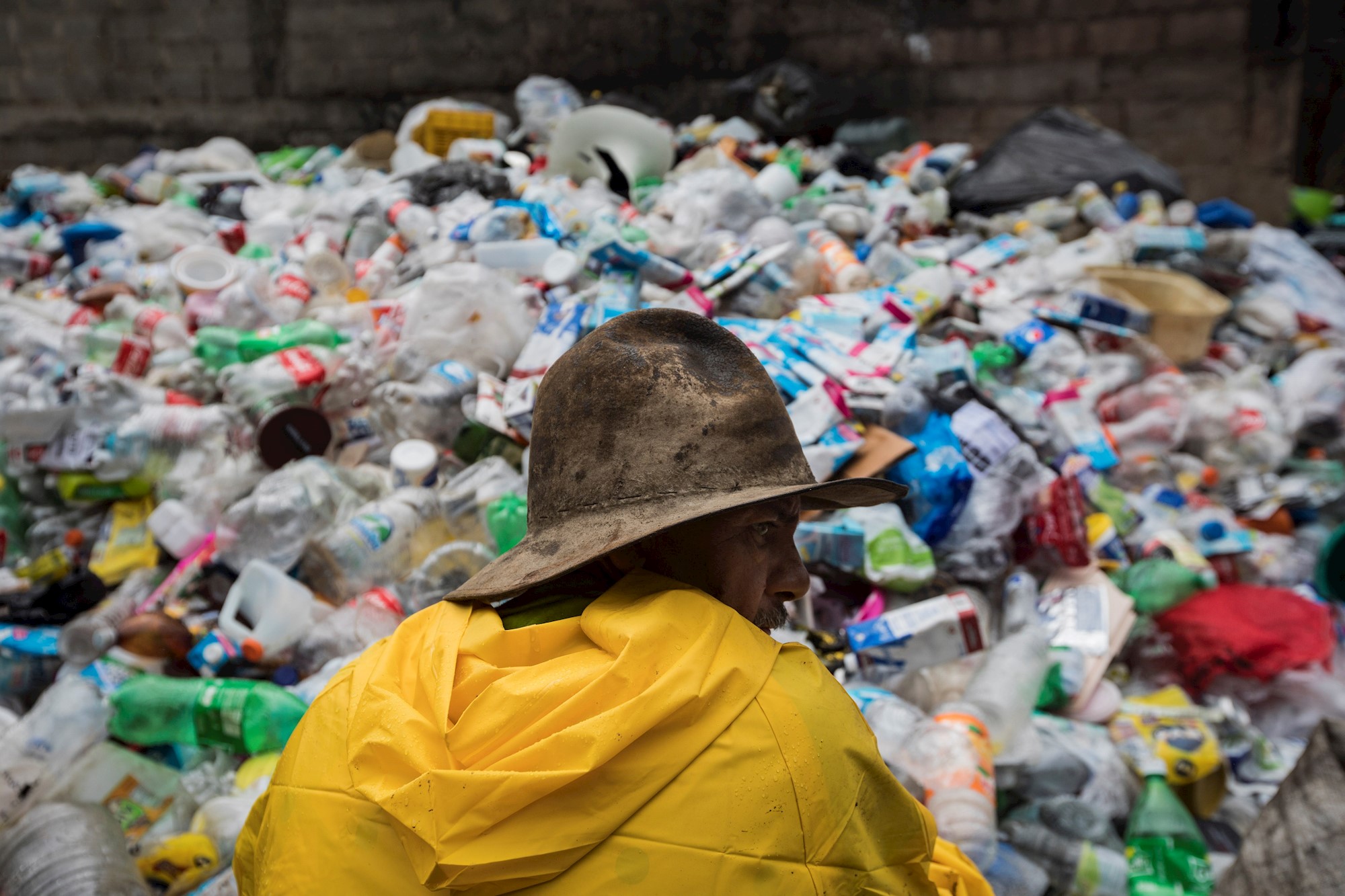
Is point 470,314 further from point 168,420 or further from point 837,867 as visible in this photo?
point 837,867

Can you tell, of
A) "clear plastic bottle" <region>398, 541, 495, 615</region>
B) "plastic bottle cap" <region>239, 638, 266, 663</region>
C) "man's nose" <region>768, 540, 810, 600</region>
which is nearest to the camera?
→ "man's nose" <region>768, 540, 810, 600</region>

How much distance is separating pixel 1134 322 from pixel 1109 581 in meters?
1.65

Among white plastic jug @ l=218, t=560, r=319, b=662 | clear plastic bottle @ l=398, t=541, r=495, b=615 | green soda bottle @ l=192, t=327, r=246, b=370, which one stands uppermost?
green soda bottle @ l=192, t=327, r=246, b=370

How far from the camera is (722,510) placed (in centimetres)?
101

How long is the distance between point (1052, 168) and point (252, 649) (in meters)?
5.25

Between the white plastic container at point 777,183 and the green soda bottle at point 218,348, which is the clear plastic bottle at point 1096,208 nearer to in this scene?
the white plastic container at point 777,183

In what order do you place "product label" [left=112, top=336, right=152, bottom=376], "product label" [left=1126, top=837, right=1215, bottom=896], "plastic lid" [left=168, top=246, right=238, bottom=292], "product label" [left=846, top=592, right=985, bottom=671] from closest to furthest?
"product label" [left=1126, top=837, right=1215, bottom=896] < "product label" [left=846, top=592, right=985, bottom=671] < "product label" [left=112, top=336, right=152, bottom=376] < "plastic lid" [left=168, top=246, right=238, bottom=292]

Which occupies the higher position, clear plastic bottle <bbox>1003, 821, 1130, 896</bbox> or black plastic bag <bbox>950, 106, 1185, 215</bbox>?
black plastic bag <bbox>950, 106, 1185, 215</bbox>

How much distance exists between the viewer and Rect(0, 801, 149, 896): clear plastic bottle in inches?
71.8

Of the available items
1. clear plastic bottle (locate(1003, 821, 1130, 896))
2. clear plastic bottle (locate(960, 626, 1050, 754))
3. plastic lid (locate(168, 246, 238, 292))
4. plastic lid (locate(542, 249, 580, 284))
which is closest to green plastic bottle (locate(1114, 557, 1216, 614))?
clear plastic bottle (locate(960, 626, 1050, 754))

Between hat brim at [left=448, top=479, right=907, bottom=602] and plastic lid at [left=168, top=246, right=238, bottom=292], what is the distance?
3.85m

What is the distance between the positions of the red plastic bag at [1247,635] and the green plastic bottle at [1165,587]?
0.15ft

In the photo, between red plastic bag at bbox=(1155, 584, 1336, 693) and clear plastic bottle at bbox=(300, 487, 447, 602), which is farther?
clear plastic bottle at bbox=(300, 487, 447, 602)

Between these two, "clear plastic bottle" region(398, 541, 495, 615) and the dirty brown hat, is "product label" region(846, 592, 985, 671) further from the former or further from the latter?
the dirty brown hat
